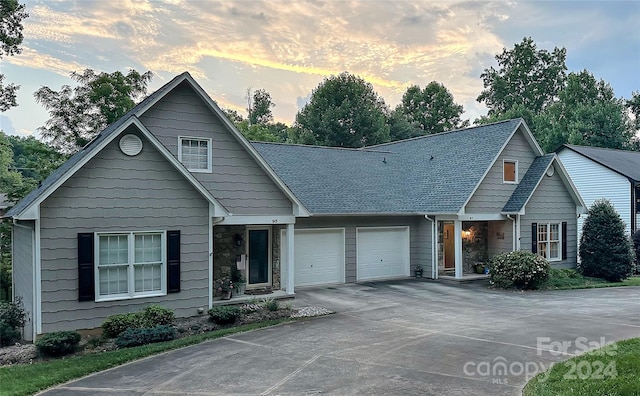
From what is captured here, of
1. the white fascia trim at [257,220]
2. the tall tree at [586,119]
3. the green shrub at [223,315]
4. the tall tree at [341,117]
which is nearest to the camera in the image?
the green shrub at [223,315]

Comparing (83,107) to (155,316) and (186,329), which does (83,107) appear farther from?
(186,329)

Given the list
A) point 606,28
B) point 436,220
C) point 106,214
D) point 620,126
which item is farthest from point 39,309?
point 620,126

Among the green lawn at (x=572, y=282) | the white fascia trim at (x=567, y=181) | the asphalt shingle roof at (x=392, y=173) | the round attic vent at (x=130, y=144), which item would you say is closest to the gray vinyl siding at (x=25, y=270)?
the round attic vent at (x=130, y=144)

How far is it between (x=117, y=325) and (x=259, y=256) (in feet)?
20.1

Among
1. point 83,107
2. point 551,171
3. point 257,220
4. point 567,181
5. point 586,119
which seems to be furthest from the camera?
point 586,119

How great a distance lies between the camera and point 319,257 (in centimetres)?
1700

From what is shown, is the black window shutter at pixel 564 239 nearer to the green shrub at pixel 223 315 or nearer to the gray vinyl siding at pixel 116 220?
the green shrub at pixel 223 315

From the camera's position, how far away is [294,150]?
2028 cm

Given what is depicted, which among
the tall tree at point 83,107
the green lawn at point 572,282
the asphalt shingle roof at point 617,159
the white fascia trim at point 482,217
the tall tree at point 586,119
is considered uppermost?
the tall tree at point 586,119

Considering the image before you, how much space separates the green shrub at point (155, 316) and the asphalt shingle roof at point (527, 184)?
13905 mm

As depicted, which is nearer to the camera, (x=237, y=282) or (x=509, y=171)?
(x=237, y=282)

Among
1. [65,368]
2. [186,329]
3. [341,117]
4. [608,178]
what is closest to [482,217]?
[186,329]

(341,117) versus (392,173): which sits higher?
(341,117)

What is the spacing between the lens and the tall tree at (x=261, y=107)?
52.0 m
